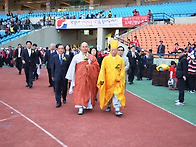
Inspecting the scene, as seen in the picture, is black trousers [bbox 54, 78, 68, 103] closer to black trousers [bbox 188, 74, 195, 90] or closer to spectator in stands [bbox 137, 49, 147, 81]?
black trousers [bbox 188, 74, 195, 90]

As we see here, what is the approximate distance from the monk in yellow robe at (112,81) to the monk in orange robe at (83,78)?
35cm

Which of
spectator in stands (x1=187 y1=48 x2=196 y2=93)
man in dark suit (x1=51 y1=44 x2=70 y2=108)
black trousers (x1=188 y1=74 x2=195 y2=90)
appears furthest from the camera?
black trousers (x1=188 y1=74 x2=195 y2=90)

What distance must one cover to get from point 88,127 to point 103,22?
2127 centimetres

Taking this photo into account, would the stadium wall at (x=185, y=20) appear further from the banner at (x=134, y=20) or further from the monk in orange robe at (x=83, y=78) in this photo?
the monk in orange robe at (x=83, y=78)

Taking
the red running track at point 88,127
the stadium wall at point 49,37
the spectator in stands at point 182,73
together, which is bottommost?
the red running track at point 88,127

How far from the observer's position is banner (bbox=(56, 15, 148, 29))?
23.7m

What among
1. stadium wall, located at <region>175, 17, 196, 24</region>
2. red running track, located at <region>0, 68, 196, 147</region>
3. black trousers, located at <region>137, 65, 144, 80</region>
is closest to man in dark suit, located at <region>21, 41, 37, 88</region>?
red running track, located at <region>0, 68, 196, 147</region>

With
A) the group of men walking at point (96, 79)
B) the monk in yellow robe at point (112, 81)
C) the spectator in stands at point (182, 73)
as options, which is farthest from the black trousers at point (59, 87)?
the spectator in stands at point (182, 73)

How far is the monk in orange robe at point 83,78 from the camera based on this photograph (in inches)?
260

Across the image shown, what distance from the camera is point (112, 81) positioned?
651cm

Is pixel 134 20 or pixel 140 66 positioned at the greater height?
pixel 134 20

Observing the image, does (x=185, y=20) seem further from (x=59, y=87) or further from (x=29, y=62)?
(x=59, y=87)

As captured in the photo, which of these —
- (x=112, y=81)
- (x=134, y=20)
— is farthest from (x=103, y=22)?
(x=112, y=81)

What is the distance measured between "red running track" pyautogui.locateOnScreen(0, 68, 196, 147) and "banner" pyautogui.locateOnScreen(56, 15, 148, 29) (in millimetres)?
17172
